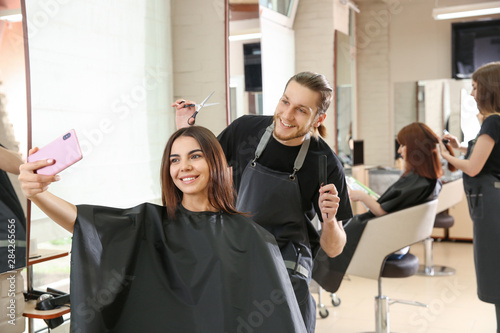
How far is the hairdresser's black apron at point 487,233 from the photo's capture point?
284 centimetres

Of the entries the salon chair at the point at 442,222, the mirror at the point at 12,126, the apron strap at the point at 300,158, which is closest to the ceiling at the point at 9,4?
the mirror at the point at 12,126

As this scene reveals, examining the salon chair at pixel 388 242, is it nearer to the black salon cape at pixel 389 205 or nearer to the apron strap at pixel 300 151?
the black salon cape at pixel 389 205

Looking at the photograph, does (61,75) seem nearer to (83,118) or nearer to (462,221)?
(83,118)

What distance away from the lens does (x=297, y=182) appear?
1865mm

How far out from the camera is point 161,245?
1.56m

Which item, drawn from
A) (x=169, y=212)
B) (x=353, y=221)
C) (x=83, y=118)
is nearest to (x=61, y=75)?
(x=83, y=118)

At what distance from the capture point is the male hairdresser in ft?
5.94

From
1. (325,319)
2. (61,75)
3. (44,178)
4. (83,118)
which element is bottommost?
(325,319)

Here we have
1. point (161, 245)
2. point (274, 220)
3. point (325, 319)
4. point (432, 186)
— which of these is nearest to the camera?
point (161, 245)

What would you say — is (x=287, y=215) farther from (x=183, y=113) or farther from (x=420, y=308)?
(x=420, y=308)

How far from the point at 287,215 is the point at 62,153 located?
0.86 meters

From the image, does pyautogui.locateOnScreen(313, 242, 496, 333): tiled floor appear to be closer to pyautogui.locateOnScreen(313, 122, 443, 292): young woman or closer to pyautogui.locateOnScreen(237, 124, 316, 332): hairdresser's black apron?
pyautogui.locateOnScreen(313, 122, 443, 292): young woman

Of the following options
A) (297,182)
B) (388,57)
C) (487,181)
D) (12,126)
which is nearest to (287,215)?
(297,182)

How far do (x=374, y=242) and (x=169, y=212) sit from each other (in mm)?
1850
